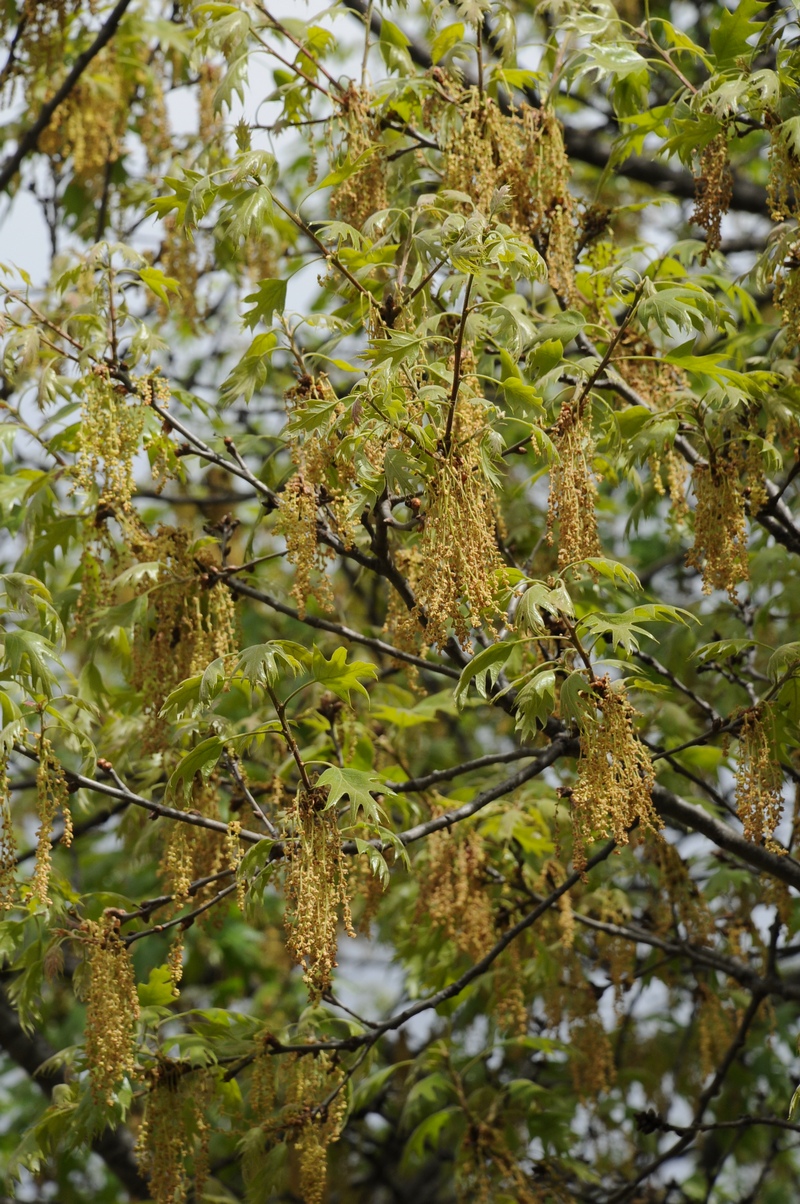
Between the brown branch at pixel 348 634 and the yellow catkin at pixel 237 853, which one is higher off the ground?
the brown branch at pixel 348 634

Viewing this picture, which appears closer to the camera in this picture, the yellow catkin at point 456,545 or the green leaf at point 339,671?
the yellow catkin at point 456,545

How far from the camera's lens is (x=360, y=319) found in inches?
160

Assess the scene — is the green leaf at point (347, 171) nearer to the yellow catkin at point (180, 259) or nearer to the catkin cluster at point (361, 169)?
the catkin cluster at point (361, 169)

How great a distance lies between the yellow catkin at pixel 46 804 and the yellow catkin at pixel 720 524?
6.43ft

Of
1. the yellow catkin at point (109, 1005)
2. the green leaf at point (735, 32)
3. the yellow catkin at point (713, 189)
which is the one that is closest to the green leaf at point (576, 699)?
the yellow catkin at point (109, 1005)

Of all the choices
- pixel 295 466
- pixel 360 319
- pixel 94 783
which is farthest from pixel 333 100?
pixel 94 783

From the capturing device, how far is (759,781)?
3.50 metres

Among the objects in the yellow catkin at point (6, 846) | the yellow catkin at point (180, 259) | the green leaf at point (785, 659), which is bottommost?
the yellow catkin at point (6, 846)

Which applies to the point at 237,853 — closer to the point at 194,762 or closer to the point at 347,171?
the point at 194,762

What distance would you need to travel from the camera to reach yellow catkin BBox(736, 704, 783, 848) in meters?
3.47

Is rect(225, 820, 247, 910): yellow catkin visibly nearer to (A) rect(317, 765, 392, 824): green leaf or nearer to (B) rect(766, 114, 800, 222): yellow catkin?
(A) rect(317, 765, 392, 824): green leaf

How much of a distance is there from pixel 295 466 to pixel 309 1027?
1.99m

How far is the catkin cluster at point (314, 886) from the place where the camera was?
10.4ft

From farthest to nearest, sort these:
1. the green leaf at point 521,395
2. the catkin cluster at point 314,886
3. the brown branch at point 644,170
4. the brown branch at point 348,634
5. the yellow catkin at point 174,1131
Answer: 1. the brown branch at point 644,170
2. the brown branch at point 348,634
3. the yellow catkin at point 174,1131
4. the green leaf at point 521,395
5. the catkin cluster at point 314,886
